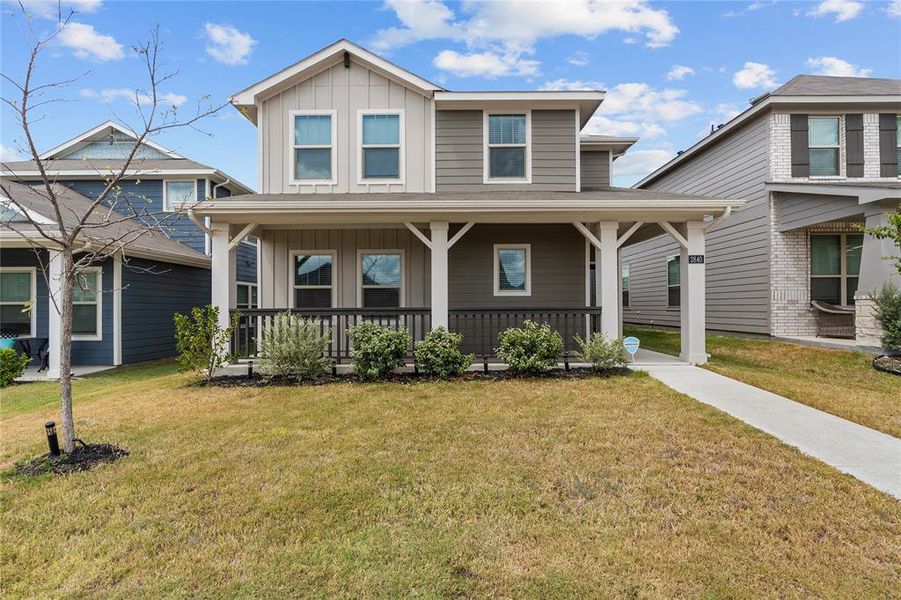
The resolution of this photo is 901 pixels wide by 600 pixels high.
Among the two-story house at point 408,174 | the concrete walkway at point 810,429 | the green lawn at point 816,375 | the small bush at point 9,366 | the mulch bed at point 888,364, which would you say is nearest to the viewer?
the concrete walkway at point 810,429

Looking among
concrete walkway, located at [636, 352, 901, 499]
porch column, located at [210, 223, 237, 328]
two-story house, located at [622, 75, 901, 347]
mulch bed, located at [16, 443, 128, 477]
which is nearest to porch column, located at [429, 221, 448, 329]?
porch column, located at [210, 223, 237, 328]

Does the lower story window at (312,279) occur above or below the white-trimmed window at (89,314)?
above

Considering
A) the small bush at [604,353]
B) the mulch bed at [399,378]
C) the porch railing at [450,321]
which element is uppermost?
the porch railing at [450,321]

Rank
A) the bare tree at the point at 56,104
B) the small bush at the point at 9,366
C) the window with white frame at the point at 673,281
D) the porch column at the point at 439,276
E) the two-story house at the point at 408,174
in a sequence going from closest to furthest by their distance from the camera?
the bare tree at the point at 56,104
the porch column at the point at 439,276
the small bush at the point at 9,366
the two-story house at the point at 408,174
the window with white frame at the point at 673,281

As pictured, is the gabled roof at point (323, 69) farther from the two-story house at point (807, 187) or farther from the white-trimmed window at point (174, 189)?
the two-story house at point (807, 187)

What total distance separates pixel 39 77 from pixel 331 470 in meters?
4.54

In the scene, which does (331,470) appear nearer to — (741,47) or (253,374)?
(253,374)

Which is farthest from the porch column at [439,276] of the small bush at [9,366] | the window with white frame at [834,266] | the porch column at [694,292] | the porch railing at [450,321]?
the window with white frame at [834,266]

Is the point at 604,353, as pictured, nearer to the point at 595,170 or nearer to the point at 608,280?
the point at 608,280

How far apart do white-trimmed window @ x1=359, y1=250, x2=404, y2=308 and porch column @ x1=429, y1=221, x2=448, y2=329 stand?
5.53 feet

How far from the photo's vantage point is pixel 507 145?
9.05 meters

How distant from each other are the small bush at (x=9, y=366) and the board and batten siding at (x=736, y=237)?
16.3 meters

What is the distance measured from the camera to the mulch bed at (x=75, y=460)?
3610 mm

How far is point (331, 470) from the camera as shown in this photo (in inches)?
140
